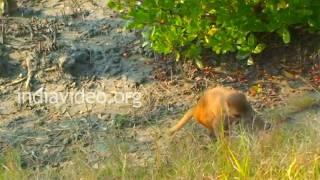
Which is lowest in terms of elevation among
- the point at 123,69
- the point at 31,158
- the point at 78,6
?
the point at 31,158

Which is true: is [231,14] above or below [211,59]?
above

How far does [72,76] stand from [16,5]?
3.74ft

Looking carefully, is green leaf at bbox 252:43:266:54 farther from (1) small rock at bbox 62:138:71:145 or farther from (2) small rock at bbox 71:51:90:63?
(1) small rock at bbox 62:138:71:145

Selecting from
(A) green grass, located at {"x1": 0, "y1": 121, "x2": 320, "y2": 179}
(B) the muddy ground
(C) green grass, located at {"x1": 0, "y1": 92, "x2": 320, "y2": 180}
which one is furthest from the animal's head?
(B) the muddy ground

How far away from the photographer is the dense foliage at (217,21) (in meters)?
5.52

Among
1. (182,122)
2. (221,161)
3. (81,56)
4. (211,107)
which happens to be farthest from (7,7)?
(221,161)

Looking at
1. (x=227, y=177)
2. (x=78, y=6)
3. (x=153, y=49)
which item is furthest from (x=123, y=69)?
(x=227, y=177)

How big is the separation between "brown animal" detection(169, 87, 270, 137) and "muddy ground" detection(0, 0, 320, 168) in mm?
378

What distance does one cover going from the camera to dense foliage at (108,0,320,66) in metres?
5.52

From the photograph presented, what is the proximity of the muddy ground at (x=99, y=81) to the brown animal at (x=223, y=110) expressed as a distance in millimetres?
378

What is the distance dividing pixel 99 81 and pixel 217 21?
3.65ft

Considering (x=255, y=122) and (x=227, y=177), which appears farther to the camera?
(x=255, y=122)

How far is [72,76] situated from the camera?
610 cm

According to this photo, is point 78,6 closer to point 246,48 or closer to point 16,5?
point 16,5
